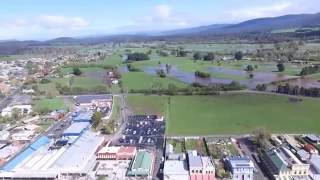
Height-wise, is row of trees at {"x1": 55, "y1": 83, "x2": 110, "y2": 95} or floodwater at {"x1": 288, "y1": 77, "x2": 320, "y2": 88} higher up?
row of trees at {"x1": 55, "y1": 83, "x2": 110, "y2": 95}

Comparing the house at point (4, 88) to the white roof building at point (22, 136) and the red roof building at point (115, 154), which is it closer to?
A: the white roof building at point (22, 136)

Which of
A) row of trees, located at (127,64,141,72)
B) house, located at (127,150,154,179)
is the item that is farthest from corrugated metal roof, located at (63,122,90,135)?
row of trees, located at (127,64,141,72)

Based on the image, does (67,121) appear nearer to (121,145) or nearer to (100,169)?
(121,145)

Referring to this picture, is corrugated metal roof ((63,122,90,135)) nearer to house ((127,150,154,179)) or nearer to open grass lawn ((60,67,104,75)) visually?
house ((127,150,154,179))

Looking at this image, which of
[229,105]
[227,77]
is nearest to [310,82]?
[227,77]

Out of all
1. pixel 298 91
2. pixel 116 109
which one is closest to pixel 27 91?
pixel 116 109

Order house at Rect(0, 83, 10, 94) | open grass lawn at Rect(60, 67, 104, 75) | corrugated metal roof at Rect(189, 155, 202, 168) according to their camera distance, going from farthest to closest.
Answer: open grass lawn at Rect(60, 67, 104, 75) < house at Rect(0, 83, 10, 94) < corrugated metal roof at Rect(189, 155, 202, 168)

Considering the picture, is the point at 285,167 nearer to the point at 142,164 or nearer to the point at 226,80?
the point at 142,164
